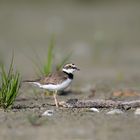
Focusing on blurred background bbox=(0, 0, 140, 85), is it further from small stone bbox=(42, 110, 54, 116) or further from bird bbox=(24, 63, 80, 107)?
small stone bbox=(42, 110, 54, 116)

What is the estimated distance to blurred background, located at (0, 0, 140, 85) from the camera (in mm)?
14445

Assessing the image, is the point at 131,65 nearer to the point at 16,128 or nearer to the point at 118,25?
the point at 118,25

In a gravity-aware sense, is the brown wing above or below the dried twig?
above

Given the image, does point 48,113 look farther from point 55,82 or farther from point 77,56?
point 77,56

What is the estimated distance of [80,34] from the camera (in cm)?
1933

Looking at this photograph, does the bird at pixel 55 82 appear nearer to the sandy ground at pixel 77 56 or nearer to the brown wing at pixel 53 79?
the brown wing at pixel 53 79

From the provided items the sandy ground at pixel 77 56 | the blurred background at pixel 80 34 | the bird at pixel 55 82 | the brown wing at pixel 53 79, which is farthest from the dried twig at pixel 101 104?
the blurred background at pixel 80 34

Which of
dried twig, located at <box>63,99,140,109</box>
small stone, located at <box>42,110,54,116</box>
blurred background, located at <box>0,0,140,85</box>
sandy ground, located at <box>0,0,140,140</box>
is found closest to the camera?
sandy ground, located at <box>0,0,140,140</box>

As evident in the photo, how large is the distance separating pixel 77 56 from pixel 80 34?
3259 millimetres

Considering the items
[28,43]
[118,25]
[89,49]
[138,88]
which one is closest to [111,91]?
[138,88]

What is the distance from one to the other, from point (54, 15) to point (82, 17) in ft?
3.75

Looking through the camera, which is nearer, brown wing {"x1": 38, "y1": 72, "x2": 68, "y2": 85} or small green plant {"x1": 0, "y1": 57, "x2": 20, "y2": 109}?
small green plant {"x1": 0, "y1": 57, "x2": 20, "y2": 109}

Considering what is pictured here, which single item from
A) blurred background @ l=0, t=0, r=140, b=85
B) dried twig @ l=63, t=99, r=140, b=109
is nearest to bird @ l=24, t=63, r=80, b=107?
dried twig @ l=63, t=99, r=140, b=109

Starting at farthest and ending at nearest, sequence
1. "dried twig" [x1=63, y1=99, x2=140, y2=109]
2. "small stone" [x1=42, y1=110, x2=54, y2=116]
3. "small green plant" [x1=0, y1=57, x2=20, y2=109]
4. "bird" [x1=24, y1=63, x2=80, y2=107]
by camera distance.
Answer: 1. "bird" [x1=24, y1=63, x2=80, y2=107]
2. "dried twig" [x1=63, y1=99, x2=140, y2=109]
3. "small green plant" [x1=0, y1=57, x2=20, y2=109]
4. "small stone" [x1=42, y1=110, x2=54, y2=116]
